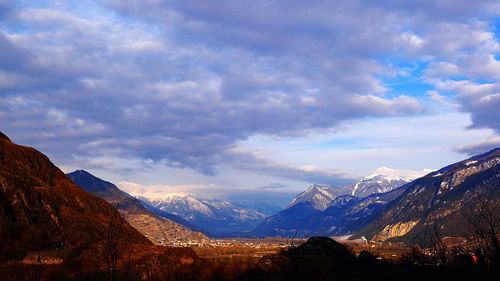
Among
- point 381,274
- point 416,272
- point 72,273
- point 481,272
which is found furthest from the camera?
point 72,273

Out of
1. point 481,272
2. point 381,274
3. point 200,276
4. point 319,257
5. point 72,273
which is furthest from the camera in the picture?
point 200,276

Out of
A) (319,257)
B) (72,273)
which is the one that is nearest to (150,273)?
(72,273)

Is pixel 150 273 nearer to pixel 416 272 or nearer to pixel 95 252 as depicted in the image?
pixel 95 252

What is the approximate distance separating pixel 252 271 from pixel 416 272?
53348mm

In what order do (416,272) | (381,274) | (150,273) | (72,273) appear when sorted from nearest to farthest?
(416,272)
(381,274)
(72,273)
(150,273)

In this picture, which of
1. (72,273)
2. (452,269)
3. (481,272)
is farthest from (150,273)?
(481,272)

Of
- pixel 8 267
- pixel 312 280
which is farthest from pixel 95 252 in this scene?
pixel 312 280

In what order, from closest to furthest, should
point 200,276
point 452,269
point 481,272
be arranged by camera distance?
point 481,272 < point 452,269 < point 200,276

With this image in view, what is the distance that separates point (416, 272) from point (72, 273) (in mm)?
108254

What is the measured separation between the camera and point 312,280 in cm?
Answer: 13975

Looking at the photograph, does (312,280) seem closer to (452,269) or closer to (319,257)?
(319,257)

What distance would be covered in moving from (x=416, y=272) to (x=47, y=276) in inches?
3775

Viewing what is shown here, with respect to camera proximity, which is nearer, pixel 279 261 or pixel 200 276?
pixel 279 261

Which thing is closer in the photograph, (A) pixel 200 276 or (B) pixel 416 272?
(B) pixel 416 272
